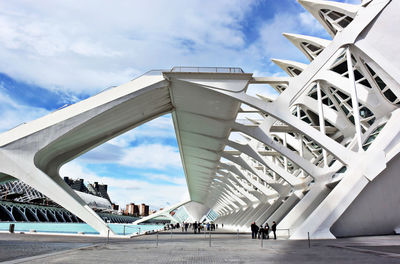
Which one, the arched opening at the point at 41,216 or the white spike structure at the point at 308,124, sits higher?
the white spike structure at the point at 308,124

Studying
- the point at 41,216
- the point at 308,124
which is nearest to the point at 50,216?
the point at 41,216

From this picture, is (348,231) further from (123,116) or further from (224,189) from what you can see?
(224,189)

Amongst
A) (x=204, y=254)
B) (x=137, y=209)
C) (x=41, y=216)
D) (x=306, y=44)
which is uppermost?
(x=306, y=44)

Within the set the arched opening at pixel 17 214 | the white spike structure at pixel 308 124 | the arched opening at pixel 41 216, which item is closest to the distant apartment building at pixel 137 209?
the arched opening at pixel 41 216

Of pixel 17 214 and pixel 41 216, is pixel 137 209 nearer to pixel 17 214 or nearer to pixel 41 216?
pixel 41 216

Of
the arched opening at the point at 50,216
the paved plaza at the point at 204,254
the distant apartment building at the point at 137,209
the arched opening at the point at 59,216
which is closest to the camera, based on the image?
the paved plaza at the point at 204,254

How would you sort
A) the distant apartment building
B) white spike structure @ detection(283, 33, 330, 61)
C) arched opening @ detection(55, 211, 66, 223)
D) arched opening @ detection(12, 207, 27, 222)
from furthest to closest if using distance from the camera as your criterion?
→ the distant apartment building, arched opening @ detection(55, 211, 66, 223), arched opening @ detection(12, 207, 27, 222), white spike structure @ detection(283, 33, 330, 61)

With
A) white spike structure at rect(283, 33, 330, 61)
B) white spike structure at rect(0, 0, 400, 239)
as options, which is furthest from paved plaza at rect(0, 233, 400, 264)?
white spike structure at rect(283, 33, 330, 61)

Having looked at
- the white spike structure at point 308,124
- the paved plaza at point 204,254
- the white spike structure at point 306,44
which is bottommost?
the paved plaza at point 204,254

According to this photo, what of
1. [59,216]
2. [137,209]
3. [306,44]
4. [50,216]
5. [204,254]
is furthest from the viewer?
[137,209]

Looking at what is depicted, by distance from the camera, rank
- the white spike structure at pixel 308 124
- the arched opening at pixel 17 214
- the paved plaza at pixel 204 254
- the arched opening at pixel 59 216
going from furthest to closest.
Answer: the arched opening at pixel 59 216, the arched opening at pixel 17 214, the white spike structure at pixel 308 124, the paved plaza at pixel 204 254

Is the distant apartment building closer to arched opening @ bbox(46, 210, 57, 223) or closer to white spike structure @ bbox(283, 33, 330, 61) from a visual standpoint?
arched opening @ bbox(46, 210, 57, 223)

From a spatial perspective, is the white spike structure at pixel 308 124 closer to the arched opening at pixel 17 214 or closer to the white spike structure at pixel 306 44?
the white spike structure at pixel 306 44

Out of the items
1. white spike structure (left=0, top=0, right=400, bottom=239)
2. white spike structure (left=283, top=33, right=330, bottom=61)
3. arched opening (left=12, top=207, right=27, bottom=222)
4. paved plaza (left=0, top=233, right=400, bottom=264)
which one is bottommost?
paved plaza (left=0, top=233, right=400, bottom=264)
